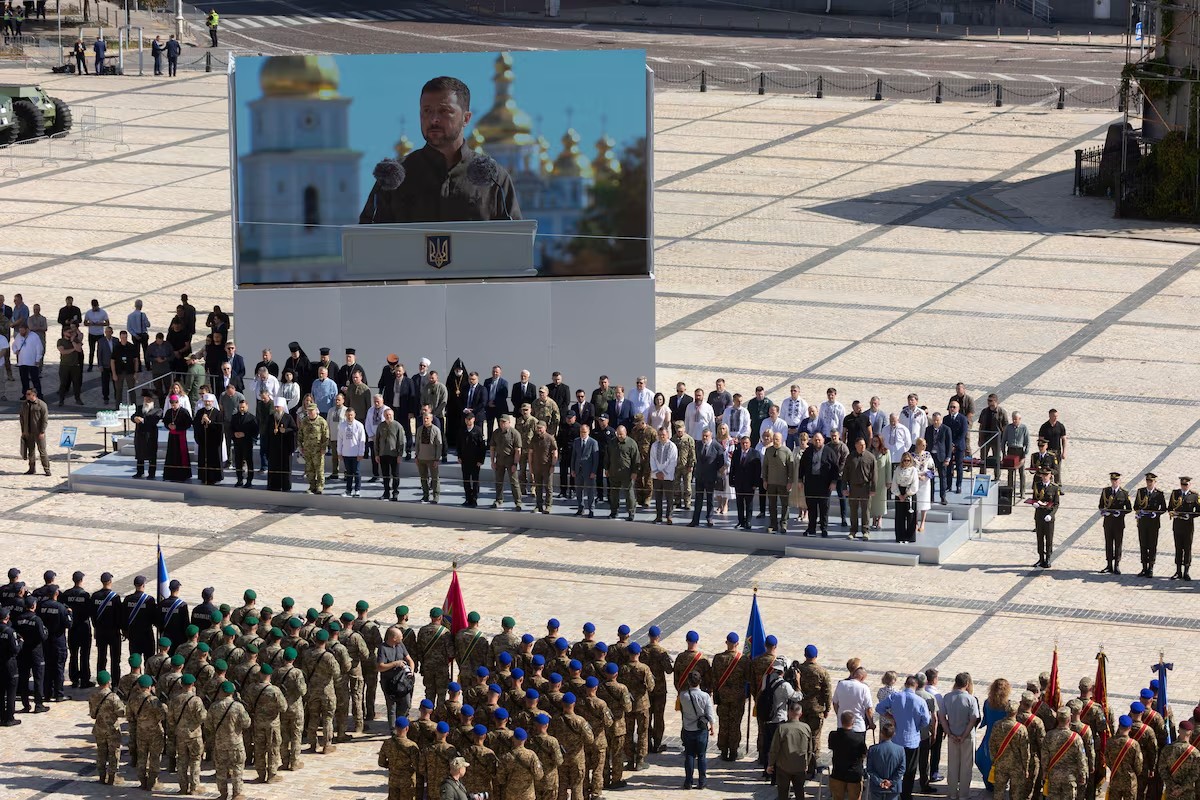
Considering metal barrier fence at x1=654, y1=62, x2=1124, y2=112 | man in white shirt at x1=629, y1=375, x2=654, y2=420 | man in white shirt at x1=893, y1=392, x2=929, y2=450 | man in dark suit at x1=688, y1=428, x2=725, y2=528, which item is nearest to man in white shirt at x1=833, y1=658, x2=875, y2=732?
man in dark suit at x1=688, y1=428, x2=725, y2=528

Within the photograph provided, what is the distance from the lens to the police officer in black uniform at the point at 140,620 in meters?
20.8

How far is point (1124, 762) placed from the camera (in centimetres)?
1741

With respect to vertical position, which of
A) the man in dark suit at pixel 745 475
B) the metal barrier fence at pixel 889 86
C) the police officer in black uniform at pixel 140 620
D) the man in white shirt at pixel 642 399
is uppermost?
the metal barrier fence at pixel 889 86

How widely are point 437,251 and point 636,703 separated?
37.7ft

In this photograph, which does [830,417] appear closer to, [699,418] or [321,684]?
[699,418]

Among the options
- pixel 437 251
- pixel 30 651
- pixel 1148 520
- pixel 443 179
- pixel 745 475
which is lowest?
pixel 30 651

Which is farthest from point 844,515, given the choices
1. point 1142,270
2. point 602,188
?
point 1142,270

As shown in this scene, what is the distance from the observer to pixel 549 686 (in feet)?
61.0

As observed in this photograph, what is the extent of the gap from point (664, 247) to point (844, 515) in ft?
57.6

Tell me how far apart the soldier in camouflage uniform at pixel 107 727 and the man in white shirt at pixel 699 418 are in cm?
1014

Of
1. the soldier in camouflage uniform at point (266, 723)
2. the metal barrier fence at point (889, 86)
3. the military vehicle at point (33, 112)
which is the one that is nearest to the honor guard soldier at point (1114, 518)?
the soldier in camouflage uniform at point (266, 723)

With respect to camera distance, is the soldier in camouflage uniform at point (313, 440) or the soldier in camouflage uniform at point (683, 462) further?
the soldier in camouflage uniform at point (313, 440)

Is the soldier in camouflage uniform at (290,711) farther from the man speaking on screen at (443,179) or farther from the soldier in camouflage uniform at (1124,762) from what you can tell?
the man speaking on screen at (443,179)

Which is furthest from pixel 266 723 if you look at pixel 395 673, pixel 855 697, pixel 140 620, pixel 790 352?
pixel 790 352
